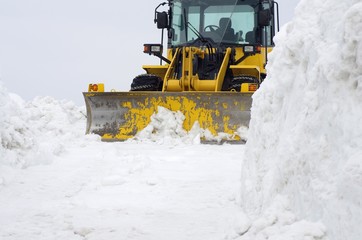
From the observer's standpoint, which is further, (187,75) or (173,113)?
(187,75)

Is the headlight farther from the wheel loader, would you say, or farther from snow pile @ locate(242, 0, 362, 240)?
snow pile @ locate(242, 0, 362, 240)

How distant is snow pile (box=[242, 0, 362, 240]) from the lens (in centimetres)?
213

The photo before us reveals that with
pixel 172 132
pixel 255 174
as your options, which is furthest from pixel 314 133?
pixel 172 132

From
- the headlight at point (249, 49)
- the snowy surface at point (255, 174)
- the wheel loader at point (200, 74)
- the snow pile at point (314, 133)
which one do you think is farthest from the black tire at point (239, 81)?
the snow pile at point (314, 133)

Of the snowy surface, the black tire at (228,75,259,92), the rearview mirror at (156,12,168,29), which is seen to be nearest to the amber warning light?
the rearview mirror at (156,12,168,29)

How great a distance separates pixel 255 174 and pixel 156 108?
5.10 meters

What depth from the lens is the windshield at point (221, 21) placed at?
9.80 meters

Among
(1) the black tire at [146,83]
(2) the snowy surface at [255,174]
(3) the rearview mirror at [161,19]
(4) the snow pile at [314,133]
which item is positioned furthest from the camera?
(3) the rearview mirror at [161,19]

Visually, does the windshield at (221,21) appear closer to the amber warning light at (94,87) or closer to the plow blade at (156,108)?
the plow blade at (156,108)

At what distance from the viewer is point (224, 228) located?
3312mm

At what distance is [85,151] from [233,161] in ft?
6.59

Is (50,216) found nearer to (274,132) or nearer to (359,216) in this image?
(274,132)

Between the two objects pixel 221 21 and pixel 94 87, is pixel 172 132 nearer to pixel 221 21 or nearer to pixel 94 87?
pixel 94 87

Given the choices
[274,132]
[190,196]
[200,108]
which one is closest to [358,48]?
[274,132]
